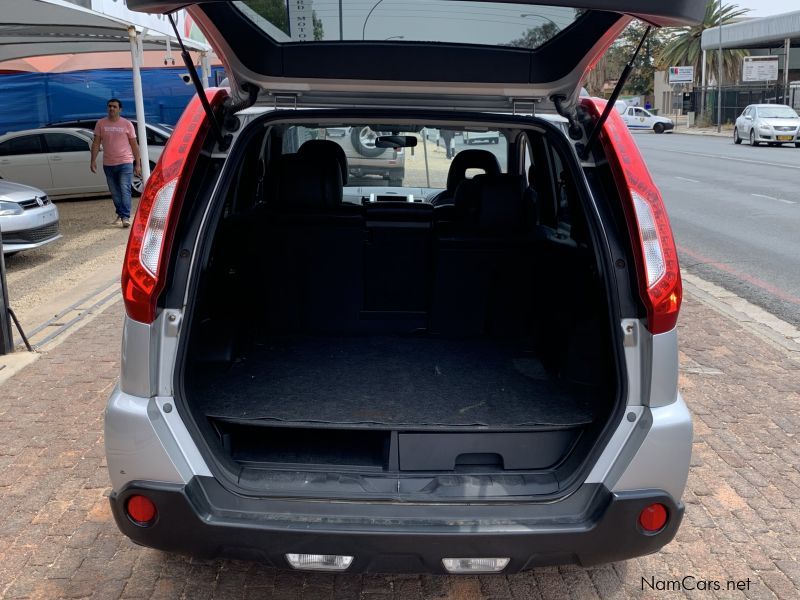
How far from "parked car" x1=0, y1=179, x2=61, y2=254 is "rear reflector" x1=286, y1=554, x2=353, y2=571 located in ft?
26.2

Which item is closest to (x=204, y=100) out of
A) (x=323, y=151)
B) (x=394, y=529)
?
(x=394, y=529)

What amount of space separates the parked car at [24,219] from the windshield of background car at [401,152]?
5537 millimetres

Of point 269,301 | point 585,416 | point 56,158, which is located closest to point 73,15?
point 56,158

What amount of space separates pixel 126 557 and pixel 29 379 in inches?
104

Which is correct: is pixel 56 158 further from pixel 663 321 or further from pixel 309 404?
pixel 663 321

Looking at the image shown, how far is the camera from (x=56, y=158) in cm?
1565

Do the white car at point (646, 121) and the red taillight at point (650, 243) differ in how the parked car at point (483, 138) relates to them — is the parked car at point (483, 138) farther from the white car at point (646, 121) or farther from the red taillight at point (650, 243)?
the white car at point (646, 121)

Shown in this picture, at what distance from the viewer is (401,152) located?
531 cm

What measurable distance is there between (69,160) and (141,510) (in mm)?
14490

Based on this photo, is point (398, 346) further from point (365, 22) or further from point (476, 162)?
point (365, 22)

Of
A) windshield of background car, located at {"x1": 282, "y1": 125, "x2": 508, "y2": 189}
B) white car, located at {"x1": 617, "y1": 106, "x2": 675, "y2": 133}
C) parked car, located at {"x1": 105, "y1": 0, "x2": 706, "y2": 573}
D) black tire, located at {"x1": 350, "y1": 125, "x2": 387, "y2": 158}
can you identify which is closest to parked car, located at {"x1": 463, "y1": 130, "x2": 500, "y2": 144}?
windshield of background car, located at {"x1": 282, "y1": 125, "x2": 508, "y2": 189}

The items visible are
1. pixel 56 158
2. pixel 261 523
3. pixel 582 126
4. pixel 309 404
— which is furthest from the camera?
pixel 56 158

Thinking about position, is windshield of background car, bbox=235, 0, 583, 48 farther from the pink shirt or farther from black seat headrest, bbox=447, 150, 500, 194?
the pink shirt

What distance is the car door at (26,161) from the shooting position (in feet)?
50.9
